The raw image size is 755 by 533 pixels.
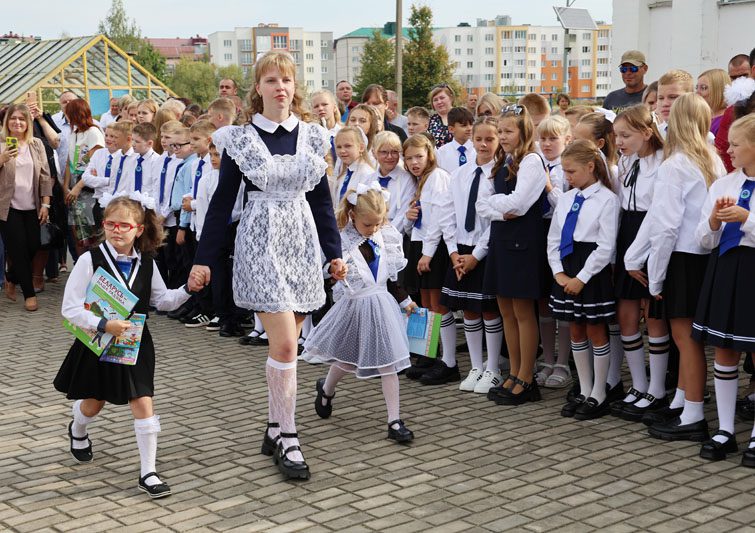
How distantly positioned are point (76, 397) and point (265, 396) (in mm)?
1876

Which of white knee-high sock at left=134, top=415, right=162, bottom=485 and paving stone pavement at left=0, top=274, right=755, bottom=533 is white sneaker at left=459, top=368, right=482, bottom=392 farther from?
white knee-high sock at left=134, top=415, right=162, bottom=485

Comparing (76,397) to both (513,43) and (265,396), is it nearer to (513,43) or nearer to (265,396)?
(265,396)

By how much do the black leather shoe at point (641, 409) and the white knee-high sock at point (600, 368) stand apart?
0.17 meters

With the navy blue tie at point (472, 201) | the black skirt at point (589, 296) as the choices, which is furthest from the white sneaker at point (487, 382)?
the navy blue tie at point (472, 201)

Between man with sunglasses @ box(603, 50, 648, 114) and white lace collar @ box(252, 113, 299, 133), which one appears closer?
white lace collar @ box(252, 113, 299, 133)

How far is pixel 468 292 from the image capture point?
22.5ft

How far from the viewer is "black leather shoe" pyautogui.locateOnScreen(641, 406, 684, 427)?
579cm

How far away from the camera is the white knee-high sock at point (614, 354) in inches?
252

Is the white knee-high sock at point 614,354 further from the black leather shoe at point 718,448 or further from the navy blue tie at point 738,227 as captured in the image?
the navy blue tie at point 738,227

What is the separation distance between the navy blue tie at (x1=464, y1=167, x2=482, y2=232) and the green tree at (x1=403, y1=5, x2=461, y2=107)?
38.1 meters

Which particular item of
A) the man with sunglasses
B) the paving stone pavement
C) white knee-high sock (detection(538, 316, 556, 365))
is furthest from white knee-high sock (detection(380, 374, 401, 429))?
the man with sunglasses

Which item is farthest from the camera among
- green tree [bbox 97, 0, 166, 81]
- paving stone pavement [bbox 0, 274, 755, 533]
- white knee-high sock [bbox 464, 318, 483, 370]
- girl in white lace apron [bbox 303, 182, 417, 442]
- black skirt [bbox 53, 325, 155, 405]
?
green tree [bbox 97, 0, 166, 81]

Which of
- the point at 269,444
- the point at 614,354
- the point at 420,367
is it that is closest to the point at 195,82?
the point at 420,367

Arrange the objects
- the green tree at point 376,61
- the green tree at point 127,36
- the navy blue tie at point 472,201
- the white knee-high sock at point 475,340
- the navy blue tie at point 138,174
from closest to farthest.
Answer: the navy blue tie at point 472,201 < the white knee-high sock at point 475,340 < the navy blue tie at point 138,174 < the green tree at point 376,61 < the green tree at point 127,36
